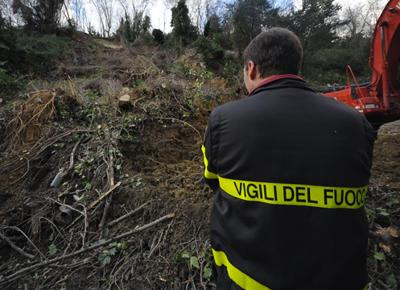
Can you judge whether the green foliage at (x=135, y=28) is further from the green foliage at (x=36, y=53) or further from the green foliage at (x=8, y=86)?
the green foliage at (x=8, y=86)

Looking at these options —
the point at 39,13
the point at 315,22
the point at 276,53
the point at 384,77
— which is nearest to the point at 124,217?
the point at 276,53

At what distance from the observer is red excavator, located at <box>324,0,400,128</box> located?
4188 millimetres

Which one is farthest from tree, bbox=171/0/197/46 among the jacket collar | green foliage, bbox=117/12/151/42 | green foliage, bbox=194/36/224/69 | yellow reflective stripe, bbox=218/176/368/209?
yellow reflective stripe, bbox=218/176/368/209

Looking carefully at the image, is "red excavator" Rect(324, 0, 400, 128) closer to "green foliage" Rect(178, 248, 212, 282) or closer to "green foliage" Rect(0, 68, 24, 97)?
"green foliage" Rect(178, 248, 212, 282)

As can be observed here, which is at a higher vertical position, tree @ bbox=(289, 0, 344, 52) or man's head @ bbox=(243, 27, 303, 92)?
tree @ bbox=(289, 0, 344, 52)

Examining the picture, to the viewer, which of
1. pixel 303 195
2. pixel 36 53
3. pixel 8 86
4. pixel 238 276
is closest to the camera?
pixel 303 195

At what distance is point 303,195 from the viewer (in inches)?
41.5

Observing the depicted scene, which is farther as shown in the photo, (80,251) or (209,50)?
(209,50)

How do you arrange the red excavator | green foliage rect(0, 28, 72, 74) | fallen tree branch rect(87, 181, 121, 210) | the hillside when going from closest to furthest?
the hillside → fallen tree branch rect(87, 181, 121, 210) → the red excavator → green foliage rect(0, 28, 72, 74)

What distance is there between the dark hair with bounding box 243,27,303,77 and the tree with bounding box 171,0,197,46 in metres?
15.1

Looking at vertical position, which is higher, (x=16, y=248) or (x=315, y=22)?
(x=315, y=22)

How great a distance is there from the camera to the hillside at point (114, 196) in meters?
2.28

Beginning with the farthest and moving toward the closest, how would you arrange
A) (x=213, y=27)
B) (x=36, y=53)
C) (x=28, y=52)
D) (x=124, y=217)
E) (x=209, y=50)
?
(x=213, y=27), (x=209, y=50), (x=36, y=53), (x=28, y=52), (x=124, y=217)

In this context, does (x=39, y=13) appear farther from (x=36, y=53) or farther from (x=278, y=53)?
(x=278, y=53)
